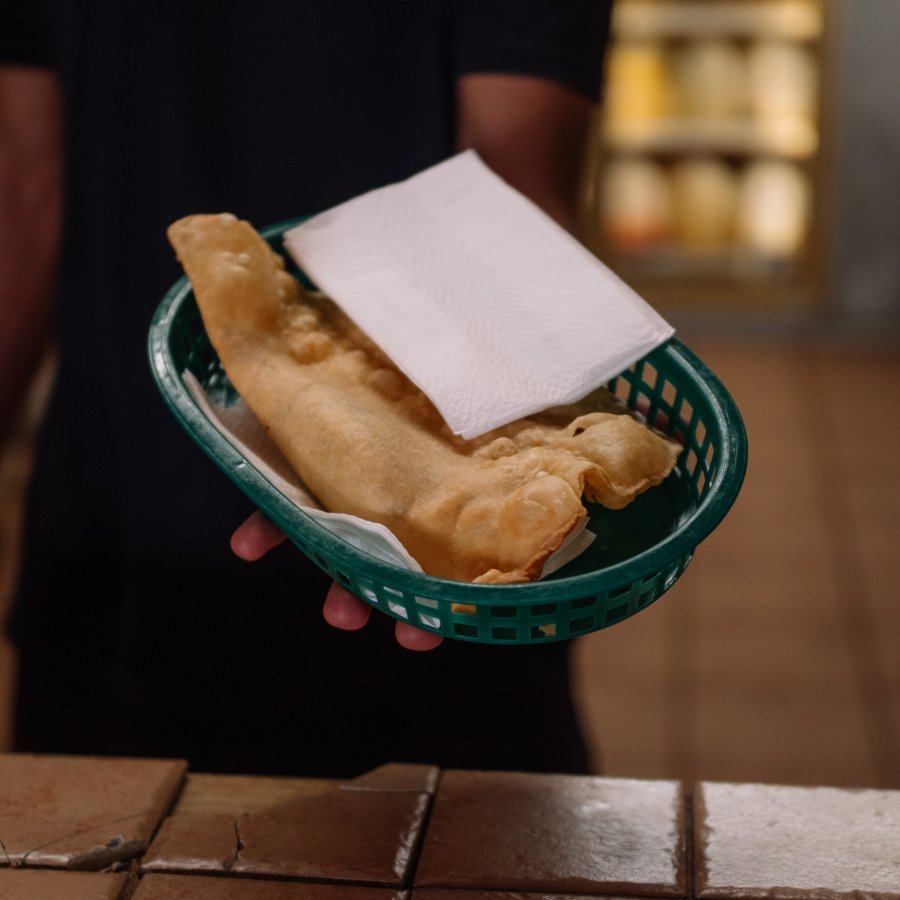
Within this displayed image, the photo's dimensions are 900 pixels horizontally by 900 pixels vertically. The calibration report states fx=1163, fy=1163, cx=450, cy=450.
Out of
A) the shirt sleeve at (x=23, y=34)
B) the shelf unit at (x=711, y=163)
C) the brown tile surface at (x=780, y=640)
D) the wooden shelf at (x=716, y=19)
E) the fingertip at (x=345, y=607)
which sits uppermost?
the shirt sleeve at (x=23, y=34)

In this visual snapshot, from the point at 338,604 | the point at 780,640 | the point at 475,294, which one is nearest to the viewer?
the point at 338,604

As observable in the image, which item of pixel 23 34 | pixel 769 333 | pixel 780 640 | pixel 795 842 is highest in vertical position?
pixel 23 34

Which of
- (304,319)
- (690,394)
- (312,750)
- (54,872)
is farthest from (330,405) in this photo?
(312,750)

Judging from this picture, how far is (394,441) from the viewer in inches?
31.5

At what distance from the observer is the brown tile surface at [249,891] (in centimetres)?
78

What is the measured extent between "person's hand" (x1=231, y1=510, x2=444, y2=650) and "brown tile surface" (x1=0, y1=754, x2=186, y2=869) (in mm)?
208

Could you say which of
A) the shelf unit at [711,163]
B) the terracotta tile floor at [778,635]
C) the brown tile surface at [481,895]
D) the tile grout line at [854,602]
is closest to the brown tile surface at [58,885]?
the brown tile surface at [481,895]

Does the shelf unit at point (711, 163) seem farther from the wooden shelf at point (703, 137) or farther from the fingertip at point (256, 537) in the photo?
the fingertip at point (256, 537)

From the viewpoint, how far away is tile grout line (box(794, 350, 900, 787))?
2285 millimetres

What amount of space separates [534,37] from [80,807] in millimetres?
854

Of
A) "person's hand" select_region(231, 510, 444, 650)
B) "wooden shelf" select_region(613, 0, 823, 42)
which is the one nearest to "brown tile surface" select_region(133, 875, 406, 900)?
"person's hand" select_region(231, 510, 444, 650)

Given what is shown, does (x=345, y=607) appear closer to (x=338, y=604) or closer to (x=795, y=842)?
(x=338, y=604)

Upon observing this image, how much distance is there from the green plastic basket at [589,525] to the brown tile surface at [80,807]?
267 mm

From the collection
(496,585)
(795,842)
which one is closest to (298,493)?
(496,585)
